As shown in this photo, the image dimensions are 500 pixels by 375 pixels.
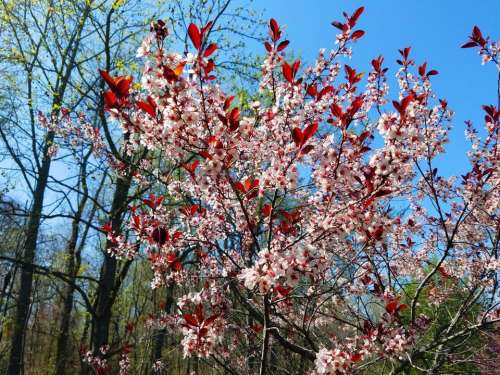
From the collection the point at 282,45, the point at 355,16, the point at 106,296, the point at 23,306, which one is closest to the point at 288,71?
the point at 282,45

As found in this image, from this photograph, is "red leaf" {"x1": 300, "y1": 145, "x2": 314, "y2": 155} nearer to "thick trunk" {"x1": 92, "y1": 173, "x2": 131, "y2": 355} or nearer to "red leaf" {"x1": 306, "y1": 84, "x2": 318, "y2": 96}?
"red leaf" {"x1": 306, "y1": 84, "x2": 318, "y2": 96}

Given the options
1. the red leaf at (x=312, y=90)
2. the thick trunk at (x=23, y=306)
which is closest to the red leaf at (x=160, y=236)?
the red leaf at (x=312, y=90)

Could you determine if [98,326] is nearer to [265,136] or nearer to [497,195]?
[265,136]

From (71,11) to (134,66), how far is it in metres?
2.31

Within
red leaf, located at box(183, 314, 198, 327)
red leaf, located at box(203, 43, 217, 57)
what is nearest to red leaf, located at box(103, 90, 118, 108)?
red leaf, located at box(203, 43, 217, 57)

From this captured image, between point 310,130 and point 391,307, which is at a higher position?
point 310,130

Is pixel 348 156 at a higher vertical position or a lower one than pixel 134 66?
lower

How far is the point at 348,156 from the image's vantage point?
2.56 m

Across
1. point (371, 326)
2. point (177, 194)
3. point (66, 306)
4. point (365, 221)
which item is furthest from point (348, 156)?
point (66, 306)

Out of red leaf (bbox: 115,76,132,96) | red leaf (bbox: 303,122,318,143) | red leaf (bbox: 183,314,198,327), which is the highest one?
red leaf (bbox: 115,76,132,96)

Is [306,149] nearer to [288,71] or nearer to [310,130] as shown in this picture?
[310,130]

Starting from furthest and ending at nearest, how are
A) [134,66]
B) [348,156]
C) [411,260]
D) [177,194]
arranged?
[134,66] < [411,260] < [177,194] < [348,156]

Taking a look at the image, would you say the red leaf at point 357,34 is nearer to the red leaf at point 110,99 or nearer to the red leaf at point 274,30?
the red leaf at point 274,30

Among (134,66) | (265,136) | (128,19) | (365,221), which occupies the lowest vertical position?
(365,221)
